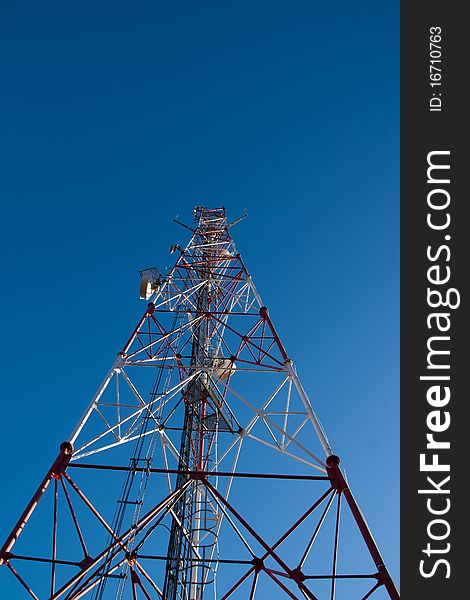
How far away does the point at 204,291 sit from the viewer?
1631cm

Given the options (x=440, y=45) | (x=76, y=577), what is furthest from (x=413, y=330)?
(x=76, y=577)

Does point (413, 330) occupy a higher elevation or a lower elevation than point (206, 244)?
lower

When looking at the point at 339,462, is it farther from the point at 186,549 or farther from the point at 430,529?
the point at 186,549

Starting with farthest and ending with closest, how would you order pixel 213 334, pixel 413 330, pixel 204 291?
pixel 204 291, pixel 213 334, pixel 413 330

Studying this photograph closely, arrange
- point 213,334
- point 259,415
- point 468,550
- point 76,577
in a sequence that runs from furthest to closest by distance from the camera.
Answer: point 213,334 → point 259,415 → point 76,577 → point 468,550

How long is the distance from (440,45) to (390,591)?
858 cm

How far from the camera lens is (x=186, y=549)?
32.0 feet

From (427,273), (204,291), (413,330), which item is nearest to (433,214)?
(427,273)

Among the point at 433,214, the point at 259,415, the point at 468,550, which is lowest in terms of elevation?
the point at 468,550

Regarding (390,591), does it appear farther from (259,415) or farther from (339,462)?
(259,415)

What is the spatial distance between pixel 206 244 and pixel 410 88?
31.8 feet

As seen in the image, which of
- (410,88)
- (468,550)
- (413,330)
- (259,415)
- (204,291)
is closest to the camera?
(468,550)

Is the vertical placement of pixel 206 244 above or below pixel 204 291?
above

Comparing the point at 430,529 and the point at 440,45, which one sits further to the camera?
the point at 440,45
